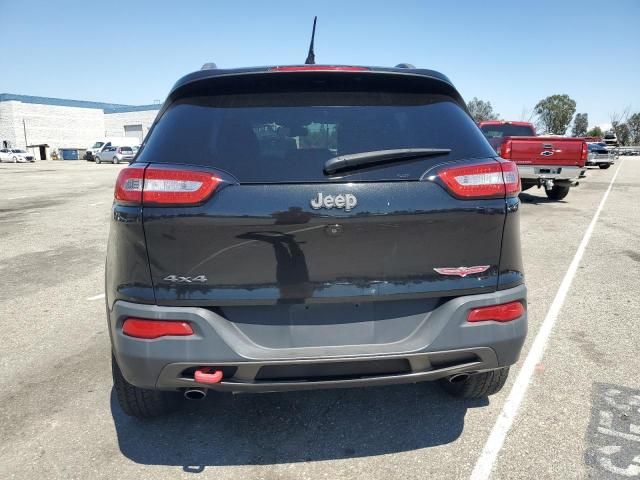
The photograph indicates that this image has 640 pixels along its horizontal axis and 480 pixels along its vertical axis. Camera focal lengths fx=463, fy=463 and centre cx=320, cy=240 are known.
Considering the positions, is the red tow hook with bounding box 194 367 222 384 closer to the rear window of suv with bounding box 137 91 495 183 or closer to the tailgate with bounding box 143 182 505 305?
the tailgate with bounding box 143 182 505 305

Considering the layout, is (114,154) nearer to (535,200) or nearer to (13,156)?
(13,156)

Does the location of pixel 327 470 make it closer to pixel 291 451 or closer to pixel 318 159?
pixel 291 451

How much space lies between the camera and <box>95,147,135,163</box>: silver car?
42.9 m

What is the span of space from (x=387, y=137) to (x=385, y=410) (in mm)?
1613

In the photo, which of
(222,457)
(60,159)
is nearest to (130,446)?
(222,457)

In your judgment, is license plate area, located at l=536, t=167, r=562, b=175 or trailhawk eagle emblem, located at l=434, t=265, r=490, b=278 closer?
trailhawk eagle emblem, located at l=434, t=265, r=490, b=278

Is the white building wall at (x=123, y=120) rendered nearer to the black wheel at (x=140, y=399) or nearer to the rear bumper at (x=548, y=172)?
the rear bumper at (x=548, y=172)

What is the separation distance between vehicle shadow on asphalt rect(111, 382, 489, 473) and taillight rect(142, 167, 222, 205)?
1.33 meters

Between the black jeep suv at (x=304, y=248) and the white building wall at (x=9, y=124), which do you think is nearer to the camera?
the black jeep suv at (x=304, y=248)

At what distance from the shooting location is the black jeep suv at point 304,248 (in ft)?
6.32

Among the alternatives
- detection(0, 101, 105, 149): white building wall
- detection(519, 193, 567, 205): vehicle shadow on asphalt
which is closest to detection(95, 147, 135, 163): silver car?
detection(0, 101, 105, 149): white building wall

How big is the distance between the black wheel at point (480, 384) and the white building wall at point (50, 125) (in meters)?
70.2

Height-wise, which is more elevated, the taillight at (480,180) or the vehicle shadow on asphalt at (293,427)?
the taillight at (480,180)

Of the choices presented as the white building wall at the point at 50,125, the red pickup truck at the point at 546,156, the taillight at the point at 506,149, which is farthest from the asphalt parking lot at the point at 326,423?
the white building wall at the point at 50,125
